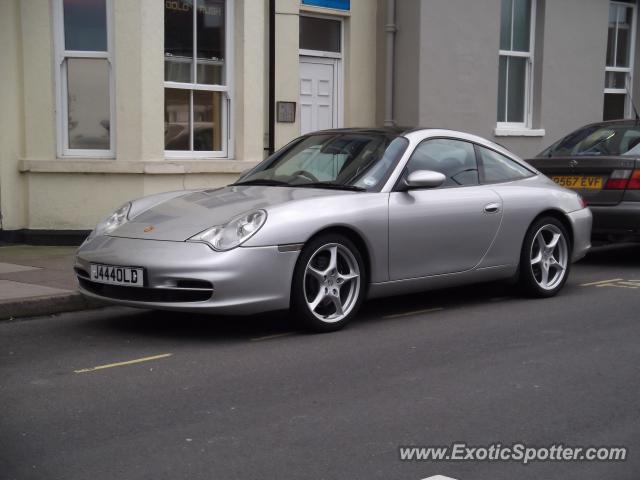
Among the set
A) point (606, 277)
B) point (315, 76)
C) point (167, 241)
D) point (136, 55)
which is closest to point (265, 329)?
point (167, 241)

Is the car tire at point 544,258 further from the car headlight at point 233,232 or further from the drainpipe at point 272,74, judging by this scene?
the drainpipe at point 272,74

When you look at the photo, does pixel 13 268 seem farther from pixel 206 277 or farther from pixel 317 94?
pixel 317 94

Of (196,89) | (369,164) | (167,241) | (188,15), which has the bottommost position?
(167,241)

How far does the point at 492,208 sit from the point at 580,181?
319 cm

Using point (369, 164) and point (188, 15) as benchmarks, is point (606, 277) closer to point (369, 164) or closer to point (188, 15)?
point (369, 164)

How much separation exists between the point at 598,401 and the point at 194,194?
3701mm

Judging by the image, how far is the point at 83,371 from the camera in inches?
228

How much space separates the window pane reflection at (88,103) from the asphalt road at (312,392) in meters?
4.14

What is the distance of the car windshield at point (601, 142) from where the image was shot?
10.8 meters

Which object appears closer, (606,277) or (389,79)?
(606,277)

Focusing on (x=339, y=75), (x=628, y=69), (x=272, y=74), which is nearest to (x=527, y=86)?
(x=628, y=69)

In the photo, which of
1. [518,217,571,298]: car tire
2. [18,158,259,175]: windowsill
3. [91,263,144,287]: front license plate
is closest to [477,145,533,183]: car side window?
[518,217,571,298]: car tire

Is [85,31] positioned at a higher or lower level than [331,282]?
higher

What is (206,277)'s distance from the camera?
20.3 feet
